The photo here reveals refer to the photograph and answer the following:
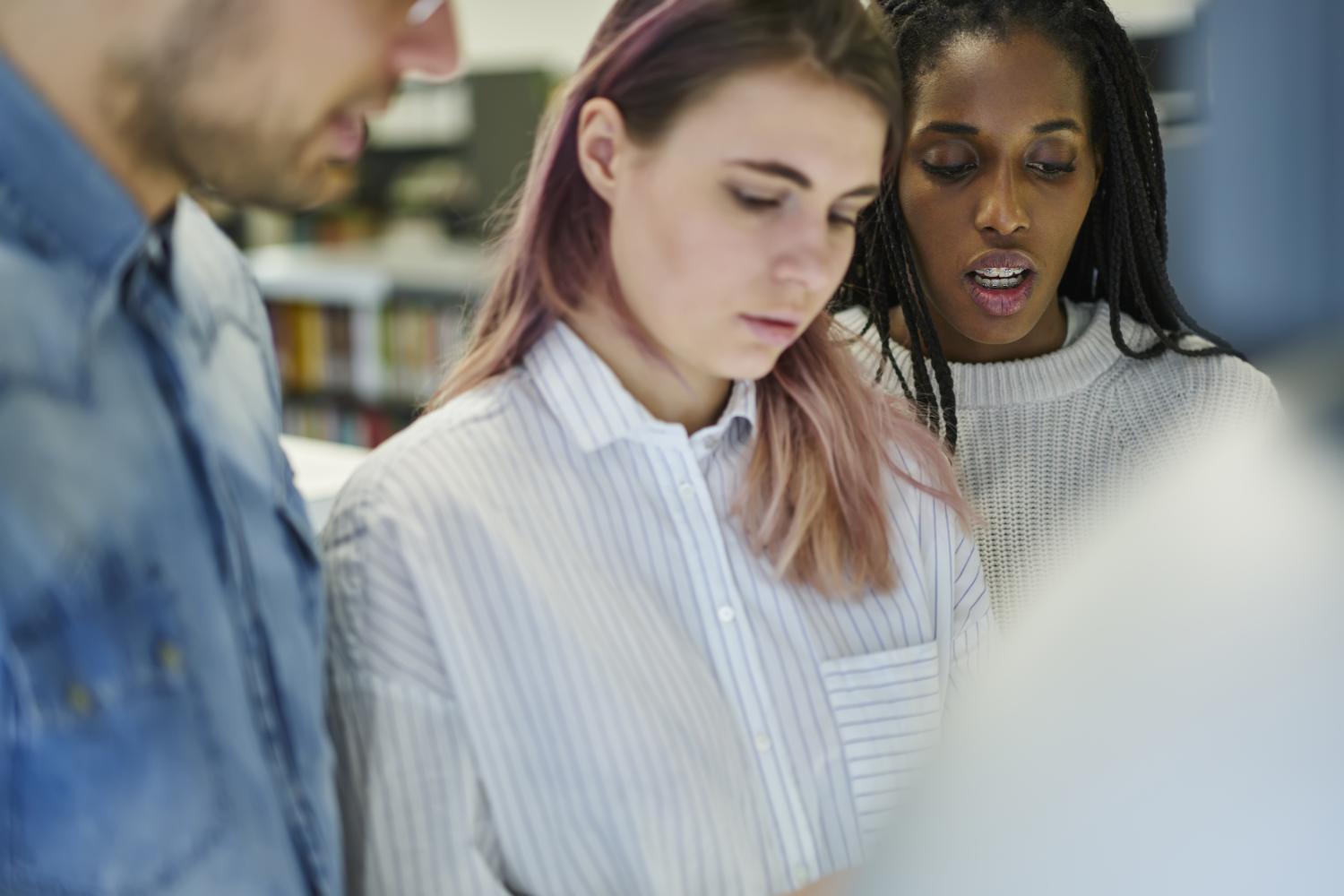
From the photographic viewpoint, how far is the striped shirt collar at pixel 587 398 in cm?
93

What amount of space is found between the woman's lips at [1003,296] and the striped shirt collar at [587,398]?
0.29m

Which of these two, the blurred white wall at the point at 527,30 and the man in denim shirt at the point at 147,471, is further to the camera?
the blurred white wall at the point at 527,30

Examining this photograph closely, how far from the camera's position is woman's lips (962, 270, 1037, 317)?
1058 millimetres

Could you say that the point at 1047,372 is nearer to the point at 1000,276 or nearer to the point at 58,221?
the point at 1000,276

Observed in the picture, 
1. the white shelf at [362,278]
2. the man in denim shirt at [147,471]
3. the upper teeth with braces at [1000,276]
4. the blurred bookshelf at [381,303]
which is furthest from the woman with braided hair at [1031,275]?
the white shelf at [362,278]

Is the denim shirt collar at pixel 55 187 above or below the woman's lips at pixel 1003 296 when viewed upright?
above

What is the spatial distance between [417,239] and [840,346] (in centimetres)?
472

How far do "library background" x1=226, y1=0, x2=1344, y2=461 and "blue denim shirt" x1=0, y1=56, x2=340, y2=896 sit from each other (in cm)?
38

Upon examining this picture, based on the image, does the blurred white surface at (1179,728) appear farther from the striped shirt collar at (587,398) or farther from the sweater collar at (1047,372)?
the sweater collar at (1047,372)

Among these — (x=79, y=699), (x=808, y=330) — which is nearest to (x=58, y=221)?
(x=79, y=699)

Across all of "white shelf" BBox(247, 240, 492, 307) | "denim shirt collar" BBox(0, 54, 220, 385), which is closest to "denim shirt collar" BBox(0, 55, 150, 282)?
"denim shirt collar" BBox(0, 54, 220, 385)

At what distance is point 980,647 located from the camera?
104 centimetres

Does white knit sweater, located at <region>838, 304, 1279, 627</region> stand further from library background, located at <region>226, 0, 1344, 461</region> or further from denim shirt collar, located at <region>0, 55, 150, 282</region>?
denim shirt collar, located at <region>0, 55, 150, 282</region>

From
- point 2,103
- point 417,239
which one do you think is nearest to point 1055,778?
point 2,103
